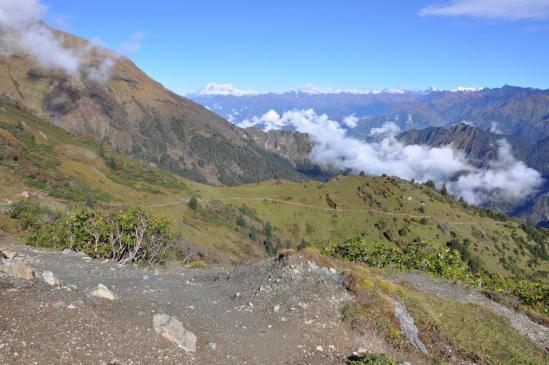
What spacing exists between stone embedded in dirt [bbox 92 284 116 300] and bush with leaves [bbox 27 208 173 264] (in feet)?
51.3

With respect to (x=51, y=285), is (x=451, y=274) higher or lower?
lower

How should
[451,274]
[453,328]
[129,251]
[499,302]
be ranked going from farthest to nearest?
[451,274]
[129,251]
[499,302]
[453,328]

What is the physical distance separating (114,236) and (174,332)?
24.4m

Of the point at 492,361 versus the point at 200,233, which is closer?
the point at 492,361

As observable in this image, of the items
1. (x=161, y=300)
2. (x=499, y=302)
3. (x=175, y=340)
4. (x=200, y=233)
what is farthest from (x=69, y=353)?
(x=200, y=233)

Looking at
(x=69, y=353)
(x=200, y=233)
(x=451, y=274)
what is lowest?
(x=200, y=233)

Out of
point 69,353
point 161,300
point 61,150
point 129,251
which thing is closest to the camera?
point 69,353

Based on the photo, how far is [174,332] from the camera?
19844 millimetres

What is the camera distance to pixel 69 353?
53.7ft

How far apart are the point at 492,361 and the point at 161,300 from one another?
18.8 metres

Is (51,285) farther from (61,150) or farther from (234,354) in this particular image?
(61,150)

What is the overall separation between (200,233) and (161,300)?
115 meters

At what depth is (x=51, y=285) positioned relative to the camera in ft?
70.2

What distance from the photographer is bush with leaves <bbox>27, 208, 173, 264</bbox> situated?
1550 inches
